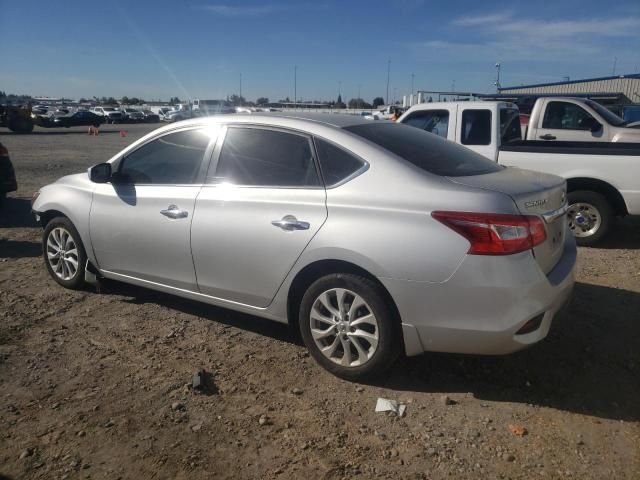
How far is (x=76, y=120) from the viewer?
4112 centimetres

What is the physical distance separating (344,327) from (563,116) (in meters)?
8.20

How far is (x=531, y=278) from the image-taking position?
2.97 meters

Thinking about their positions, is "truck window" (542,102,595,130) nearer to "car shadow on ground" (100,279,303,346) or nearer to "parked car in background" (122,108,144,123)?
"car shadow on ground" (100,279,303,346)

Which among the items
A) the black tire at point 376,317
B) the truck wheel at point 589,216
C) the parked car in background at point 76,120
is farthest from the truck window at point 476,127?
the parked car in background at point 76,120

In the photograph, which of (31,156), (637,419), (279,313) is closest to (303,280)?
(279,313)

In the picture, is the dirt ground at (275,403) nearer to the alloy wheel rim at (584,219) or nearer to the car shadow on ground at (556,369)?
the car shadow on ground at (556,369)

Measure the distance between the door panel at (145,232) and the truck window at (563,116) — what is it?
7.93 metres

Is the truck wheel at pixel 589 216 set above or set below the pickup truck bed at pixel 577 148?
below

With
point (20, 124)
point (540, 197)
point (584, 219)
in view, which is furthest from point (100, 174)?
point (20, 124)

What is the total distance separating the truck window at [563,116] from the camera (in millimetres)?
9703

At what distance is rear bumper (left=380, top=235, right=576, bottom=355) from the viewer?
2910 mm

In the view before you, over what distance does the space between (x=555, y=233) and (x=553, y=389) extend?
969 millimetres

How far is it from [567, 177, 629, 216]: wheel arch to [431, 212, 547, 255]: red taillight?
4.36 metres

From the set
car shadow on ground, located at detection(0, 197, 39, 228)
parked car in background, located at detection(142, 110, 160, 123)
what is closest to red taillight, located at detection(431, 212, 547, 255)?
car shadow on ground, located at detection(0, 197, 39, 228)
